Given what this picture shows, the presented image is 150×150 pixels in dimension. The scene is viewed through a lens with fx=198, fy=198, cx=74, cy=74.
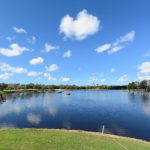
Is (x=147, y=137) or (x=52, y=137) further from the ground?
(x=52, y=137)

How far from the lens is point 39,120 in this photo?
47.1 metres

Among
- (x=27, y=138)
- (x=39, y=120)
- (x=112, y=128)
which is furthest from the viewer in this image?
(x=39, y=120)

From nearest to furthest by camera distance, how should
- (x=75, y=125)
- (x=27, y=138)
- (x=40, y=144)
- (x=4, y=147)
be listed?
(x=4, y=147), (x=40, y=144), (x=27, y=138), (x=75, y=125)

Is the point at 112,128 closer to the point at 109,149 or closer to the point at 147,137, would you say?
the point at 147,137

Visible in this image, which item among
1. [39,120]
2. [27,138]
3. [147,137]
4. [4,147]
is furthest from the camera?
→ [39,120]

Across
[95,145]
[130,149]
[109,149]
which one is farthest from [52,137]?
[130,149]

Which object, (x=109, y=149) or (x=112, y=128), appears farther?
(x=112, y=128)

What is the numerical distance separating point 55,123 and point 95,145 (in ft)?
83.9

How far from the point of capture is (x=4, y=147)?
715 inches

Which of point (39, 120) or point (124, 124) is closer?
point (124, 124)

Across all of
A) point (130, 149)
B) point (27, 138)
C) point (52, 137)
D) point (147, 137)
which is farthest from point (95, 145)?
point (147, 137)

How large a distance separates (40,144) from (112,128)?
911 inches

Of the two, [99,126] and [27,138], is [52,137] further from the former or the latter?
[99,126]

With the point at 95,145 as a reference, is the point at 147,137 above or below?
below
